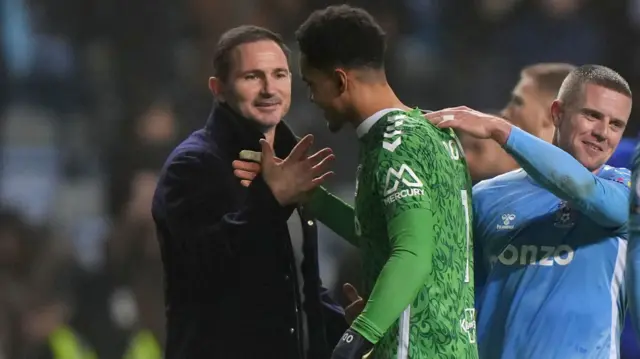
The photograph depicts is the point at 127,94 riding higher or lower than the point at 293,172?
lower

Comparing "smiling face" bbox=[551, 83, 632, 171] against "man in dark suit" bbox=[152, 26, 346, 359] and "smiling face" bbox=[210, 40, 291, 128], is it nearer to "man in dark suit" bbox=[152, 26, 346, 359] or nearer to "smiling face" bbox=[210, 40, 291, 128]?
"man in dark suit" bbox=[152, 26, 346, 359]

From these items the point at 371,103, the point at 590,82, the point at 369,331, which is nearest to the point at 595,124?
the point at 590,82

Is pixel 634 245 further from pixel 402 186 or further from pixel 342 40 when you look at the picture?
pixel 342 40

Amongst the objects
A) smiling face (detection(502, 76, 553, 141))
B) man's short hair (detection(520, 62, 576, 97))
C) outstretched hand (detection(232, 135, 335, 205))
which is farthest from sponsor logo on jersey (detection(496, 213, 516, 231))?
man's short hair (detection(520, 62, 576, 97))

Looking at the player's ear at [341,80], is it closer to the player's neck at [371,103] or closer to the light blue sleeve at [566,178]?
the player's neck at [371,103]

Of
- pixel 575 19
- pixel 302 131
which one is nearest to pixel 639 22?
pixel 575 19

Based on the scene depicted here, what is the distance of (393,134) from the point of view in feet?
8.00

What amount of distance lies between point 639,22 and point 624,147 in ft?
9.22

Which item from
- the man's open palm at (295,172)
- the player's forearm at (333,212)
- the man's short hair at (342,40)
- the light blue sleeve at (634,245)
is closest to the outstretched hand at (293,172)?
the man's open palm at (295,172)

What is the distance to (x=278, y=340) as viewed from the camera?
2953mm

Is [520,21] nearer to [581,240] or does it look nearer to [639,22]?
[639,22]

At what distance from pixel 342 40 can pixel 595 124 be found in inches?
26.1

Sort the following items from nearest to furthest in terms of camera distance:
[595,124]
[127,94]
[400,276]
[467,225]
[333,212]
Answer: [400,276] < [467,225] < [595,124] < [333,212] < [127,94]

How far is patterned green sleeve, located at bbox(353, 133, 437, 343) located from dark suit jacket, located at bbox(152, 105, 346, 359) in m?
0.51
